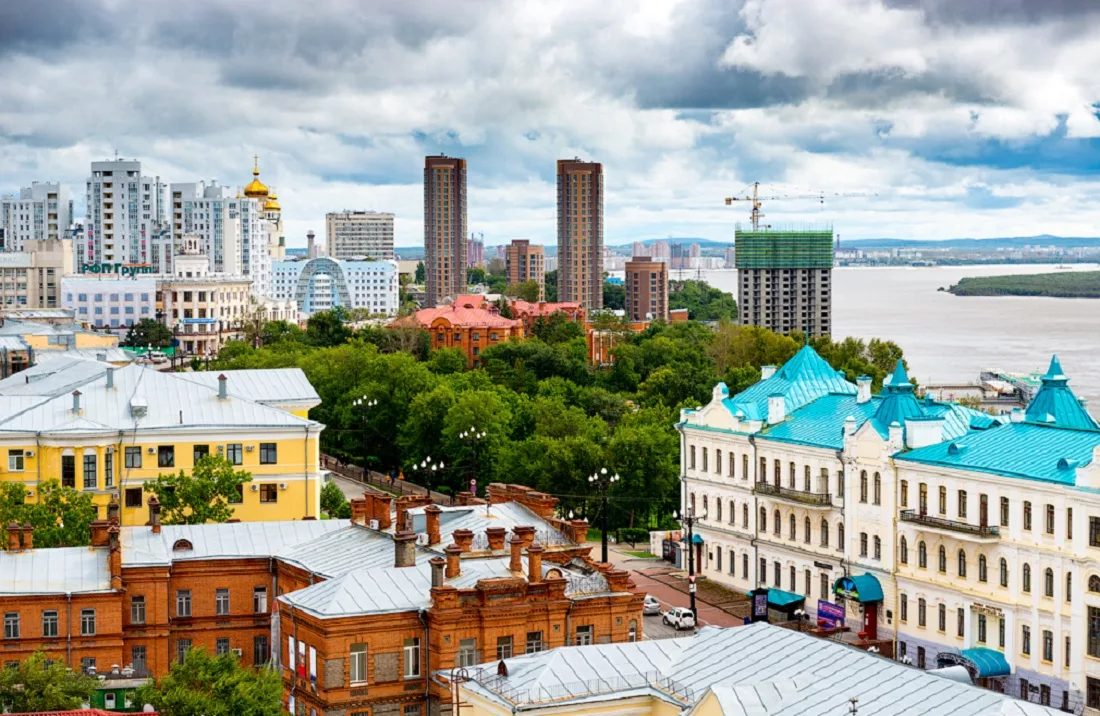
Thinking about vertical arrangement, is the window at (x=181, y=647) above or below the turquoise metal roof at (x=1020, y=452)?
below

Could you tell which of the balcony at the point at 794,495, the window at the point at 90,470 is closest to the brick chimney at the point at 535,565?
the balcony at the point at 794,495


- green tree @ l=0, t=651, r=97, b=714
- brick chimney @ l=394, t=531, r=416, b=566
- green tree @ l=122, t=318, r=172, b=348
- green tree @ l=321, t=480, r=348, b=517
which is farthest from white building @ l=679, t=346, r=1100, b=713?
green tree @ l=122, t=318, r=172, b=348

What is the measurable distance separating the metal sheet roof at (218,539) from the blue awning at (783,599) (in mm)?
18007

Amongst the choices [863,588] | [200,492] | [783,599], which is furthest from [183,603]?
[783,599]

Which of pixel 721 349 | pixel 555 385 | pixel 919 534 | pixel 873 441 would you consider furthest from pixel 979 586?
pixel 721 349

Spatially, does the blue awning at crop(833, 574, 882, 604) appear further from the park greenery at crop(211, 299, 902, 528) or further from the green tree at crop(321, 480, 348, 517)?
the green tree at crop(321, 480, 348, 517)

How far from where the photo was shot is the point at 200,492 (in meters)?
54.8

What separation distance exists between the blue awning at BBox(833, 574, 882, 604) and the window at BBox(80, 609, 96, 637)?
82.3ft

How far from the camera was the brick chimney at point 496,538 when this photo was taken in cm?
4191

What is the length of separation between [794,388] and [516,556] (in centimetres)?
2717

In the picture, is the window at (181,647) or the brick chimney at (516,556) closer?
the brick chimney at (516,556)

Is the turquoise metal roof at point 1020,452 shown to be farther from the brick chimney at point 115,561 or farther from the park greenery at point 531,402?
the brick chimney at point 115,561

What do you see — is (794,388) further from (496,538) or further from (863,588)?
(496,538)

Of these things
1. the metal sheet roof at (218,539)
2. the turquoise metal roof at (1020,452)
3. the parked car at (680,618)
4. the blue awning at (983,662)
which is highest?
the turquoise metal roof at (1020,452)
